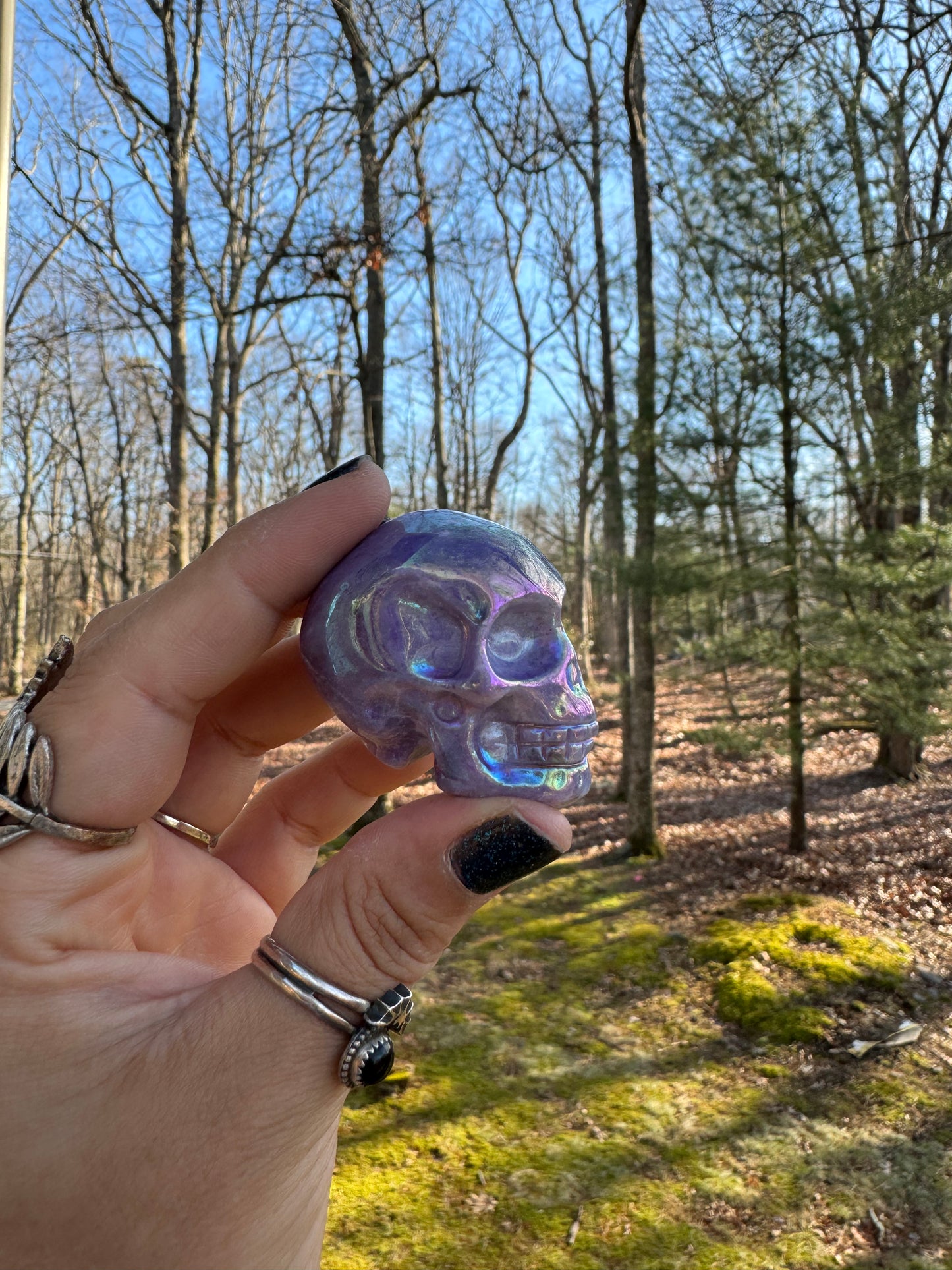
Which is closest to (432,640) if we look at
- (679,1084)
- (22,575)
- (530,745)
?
(530,745)

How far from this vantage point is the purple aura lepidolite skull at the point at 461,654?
180cm

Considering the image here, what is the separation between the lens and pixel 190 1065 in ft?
4.42

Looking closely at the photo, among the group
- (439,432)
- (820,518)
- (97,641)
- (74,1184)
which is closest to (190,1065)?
(74,1184)

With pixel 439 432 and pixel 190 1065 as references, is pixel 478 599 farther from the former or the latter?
pixel 439 432

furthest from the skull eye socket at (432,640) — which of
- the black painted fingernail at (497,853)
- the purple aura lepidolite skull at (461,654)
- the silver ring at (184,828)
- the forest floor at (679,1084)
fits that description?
Result: the forest floor at (679,1084)

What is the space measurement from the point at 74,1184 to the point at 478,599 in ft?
4.30

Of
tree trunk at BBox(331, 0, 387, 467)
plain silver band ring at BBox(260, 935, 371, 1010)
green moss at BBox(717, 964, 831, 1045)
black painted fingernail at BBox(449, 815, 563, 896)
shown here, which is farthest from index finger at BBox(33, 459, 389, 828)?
tree trunk at BBox(331, 0, 387, 467)

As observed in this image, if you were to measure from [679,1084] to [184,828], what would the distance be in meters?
4.20

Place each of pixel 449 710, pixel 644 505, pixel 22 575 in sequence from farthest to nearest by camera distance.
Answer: pixel 22 575 < pixel 644 505 < pixel 449 710

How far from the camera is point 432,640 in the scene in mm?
1840

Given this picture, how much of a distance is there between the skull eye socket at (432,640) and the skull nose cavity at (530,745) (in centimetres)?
17

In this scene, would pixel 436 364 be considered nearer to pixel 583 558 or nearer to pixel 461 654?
pixel 583 558

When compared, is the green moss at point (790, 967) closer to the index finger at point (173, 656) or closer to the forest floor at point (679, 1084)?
the forest floor at point (679, 1084)

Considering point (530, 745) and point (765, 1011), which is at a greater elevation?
point (530, 745)
